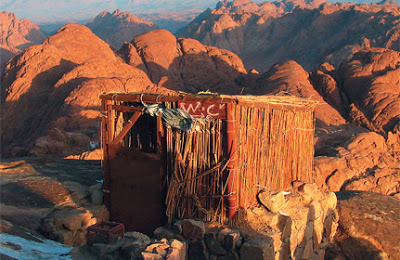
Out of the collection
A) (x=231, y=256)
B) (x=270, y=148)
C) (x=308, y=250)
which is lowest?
(x=308, y=250)

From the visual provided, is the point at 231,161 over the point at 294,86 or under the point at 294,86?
over

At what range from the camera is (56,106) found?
18594 mm

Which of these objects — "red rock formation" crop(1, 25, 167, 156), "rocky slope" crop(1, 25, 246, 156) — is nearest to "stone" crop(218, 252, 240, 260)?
"rocky slope" crop(1, 25, 246, 156)

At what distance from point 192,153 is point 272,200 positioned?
1.51 m

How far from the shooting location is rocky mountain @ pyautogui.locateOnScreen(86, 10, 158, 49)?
6662 centimetres

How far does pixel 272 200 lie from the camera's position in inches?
283

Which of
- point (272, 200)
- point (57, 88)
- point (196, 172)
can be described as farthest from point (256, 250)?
point (57, 88)

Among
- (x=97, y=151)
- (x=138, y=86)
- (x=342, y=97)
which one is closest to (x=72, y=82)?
(x=138, y=86)

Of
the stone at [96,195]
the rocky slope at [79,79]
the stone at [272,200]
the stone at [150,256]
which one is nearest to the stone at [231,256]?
the stone at [272,200]

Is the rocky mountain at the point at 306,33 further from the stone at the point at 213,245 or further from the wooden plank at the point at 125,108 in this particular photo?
the stone at the point at 213,245

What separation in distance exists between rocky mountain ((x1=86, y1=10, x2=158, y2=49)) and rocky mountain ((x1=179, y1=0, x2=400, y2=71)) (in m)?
11.4

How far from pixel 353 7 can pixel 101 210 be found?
46.5m

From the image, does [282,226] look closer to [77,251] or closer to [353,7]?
[77,251]

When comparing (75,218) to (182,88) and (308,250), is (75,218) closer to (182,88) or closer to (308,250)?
(308,250)
